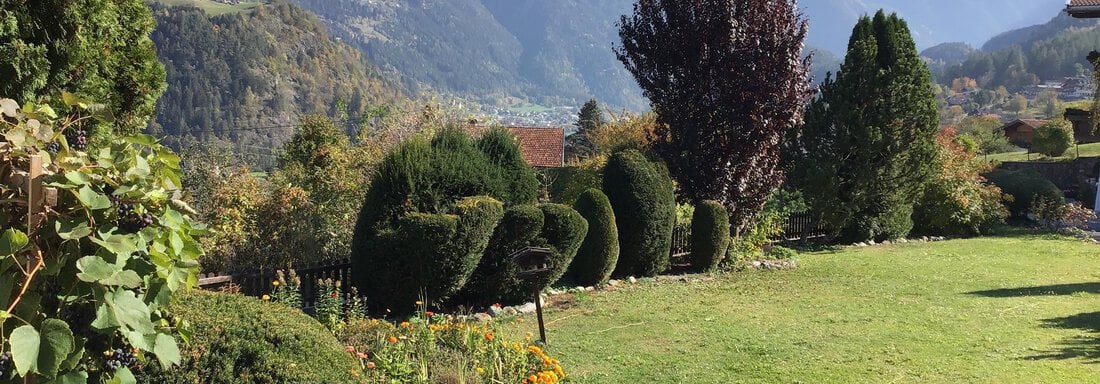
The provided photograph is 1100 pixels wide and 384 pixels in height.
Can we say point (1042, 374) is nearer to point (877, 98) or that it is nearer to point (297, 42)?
point (877, 98)

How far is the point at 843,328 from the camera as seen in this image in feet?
24.5

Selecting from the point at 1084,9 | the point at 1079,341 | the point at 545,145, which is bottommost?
the point at 1079,341

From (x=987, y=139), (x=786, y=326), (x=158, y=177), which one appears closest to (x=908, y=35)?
(x=786, y=326)

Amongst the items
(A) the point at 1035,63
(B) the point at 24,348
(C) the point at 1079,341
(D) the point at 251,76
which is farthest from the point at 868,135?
(A) the point at 1035,63

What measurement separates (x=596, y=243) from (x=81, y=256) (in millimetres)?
7919

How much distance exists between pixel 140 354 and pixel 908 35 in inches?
700

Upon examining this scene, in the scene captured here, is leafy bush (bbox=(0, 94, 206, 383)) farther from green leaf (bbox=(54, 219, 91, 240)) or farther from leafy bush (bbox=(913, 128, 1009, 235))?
leafy bush (bbox=(913, 128, 1009, 235))

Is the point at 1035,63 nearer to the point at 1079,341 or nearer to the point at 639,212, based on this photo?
the point at 639,212

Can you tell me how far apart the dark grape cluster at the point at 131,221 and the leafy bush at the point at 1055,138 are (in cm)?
5145

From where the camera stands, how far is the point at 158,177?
215cm

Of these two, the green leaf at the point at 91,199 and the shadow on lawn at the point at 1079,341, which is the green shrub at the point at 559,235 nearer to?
the shadow on lawn at the point at 1079,341

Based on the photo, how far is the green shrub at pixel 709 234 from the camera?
11109 millimetres

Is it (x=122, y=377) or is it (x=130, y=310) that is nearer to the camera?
(x=130, y=310)

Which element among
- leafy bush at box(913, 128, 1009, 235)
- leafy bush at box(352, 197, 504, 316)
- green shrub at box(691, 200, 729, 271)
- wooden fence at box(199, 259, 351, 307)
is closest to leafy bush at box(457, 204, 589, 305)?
leafy bush at box(352, 197, 504, 316)
